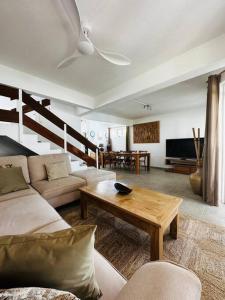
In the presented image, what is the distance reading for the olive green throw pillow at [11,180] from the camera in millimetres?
1850

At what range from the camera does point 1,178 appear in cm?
188

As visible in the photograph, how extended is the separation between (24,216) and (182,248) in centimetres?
160

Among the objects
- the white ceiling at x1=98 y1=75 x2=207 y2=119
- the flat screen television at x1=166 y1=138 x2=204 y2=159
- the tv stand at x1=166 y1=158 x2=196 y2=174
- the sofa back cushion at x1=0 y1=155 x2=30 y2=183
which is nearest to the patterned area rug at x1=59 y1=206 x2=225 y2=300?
the sofa back cushion at x1=0 y1=155 x2=30 y2=183

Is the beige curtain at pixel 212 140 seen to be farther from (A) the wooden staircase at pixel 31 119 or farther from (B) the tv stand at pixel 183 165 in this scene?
(A) the wooden staircase at pixel 31 119

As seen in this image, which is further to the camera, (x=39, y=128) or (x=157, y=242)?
(x=39, y=128)

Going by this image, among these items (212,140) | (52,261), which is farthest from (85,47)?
(212,140)

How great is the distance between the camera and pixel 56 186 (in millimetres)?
2201

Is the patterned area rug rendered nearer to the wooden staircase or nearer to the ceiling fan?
the wooden staircase

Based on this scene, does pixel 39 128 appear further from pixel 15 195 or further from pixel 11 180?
pixel 15 195

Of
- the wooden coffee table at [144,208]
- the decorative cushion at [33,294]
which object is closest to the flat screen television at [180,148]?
the wooden coffee table at [144,208]

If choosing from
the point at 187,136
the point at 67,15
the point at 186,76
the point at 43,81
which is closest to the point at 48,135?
the point at 43,81

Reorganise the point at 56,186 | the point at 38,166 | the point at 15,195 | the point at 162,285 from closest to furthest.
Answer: the point at 162,285 < the point at 15,195 < the point at 56,186 < the point at 38,166

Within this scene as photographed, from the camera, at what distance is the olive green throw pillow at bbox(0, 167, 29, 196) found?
185cm

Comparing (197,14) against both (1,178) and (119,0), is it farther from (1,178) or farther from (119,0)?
(1,178)
